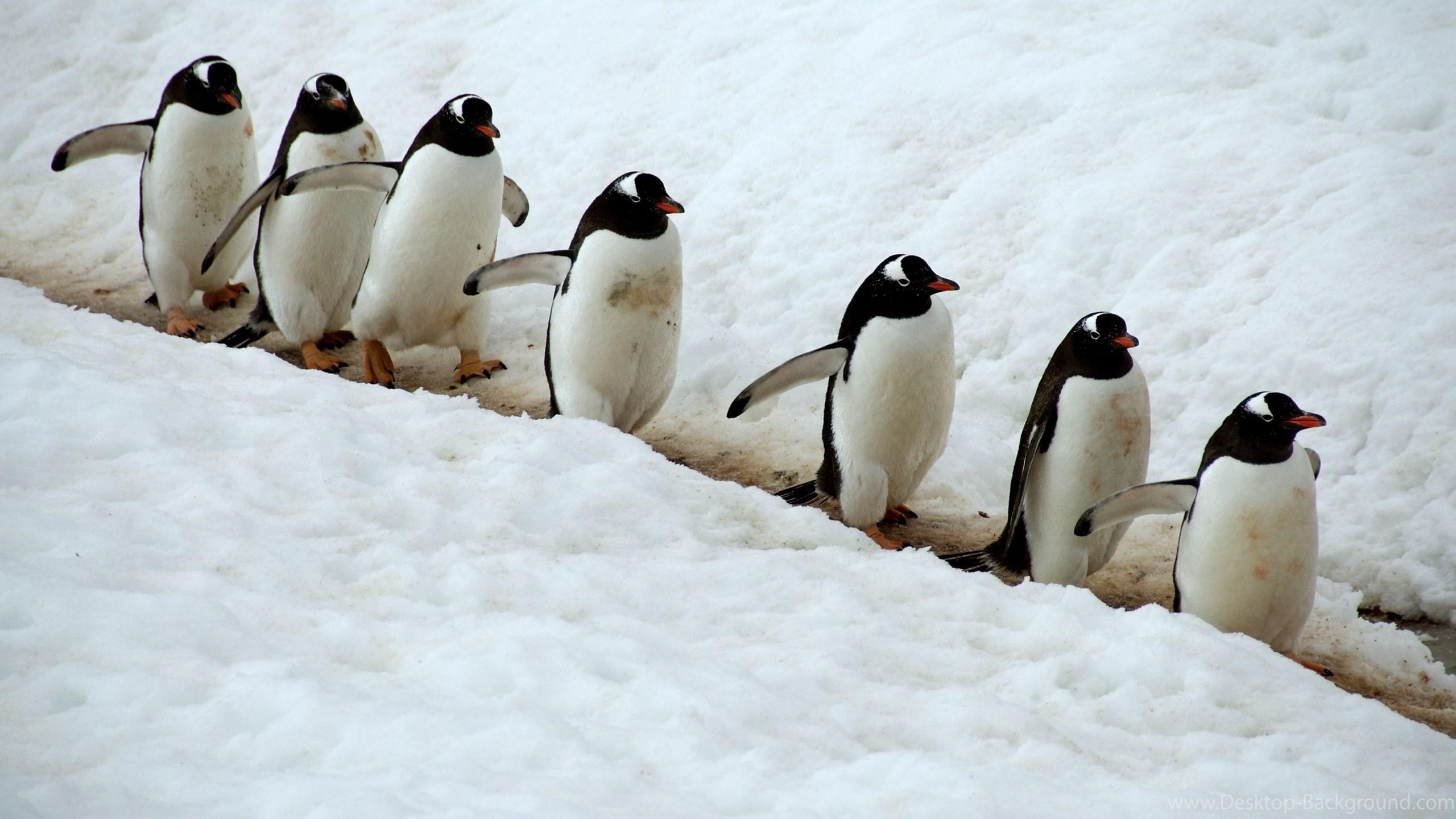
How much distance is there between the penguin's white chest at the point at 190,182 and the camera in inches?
239

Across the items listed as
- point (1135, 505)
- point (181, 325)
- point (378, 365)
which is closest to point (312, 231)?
point (378, 365)

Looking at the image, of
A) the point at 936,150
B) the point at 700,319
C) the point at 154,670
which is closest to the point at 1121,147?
the point at 936,150

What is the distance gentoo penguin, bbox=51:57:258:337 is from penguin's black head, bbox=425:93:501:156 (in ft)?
4.74

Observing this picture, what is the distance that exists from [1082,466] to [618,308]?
5.85ft

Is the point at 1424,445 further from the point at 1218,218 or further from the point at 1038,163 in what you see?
the point at 1038,163

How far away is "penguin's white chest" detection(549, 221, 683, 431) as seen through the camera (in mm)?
4625

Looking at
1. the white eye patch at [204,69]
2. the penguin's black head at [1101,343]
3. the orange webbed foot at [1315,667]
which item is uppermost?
the white eye patch at [204,69]

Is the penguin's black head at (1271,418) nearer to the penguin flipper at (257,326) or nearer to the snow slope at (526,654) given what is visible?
the snow slope at (526,654)

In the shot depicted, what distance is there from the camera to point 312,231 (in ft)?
18.5

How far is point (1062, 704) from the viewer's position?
2457mm

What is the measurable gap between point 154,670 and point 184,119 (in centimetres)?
462

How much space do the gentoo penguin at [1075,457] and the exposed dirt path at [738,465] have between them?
5.3 inches

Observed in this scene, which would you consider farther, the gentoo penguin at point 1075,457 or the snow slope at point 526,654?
Answer: the gentoo penguin at point 1075,457

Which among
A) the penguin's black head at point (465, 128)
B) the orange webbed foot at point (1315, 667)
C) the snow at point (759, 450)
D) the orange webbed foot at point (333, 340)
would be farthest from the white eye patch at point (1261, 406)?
the orange webbed foot at point (333, 340)
